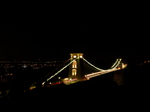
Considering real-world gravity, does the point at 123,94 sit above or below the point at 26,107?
above

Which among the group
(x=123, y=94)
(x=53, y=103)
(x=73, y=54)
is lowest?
(x=53, y=103)

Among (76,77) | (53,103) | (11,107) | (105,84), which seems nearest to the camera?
(53,103)

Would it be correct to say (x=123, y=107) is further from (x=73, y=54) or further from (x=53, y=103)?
(x=73, y=54)

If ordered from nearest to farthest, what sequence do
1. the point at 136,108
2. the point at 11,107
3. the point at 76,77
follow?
the point at 136,108 < the point at 11,107 < the point at 76,77

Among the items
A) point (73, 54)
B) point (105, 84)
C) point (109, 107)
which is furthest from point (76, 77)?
point (109, 107)

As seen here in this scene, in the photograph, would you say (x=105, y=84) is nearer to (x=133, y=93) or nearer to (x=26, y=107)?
(x=133, y=93)

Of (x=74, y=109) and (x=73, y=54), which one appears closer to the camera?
(x=74, y=109)
